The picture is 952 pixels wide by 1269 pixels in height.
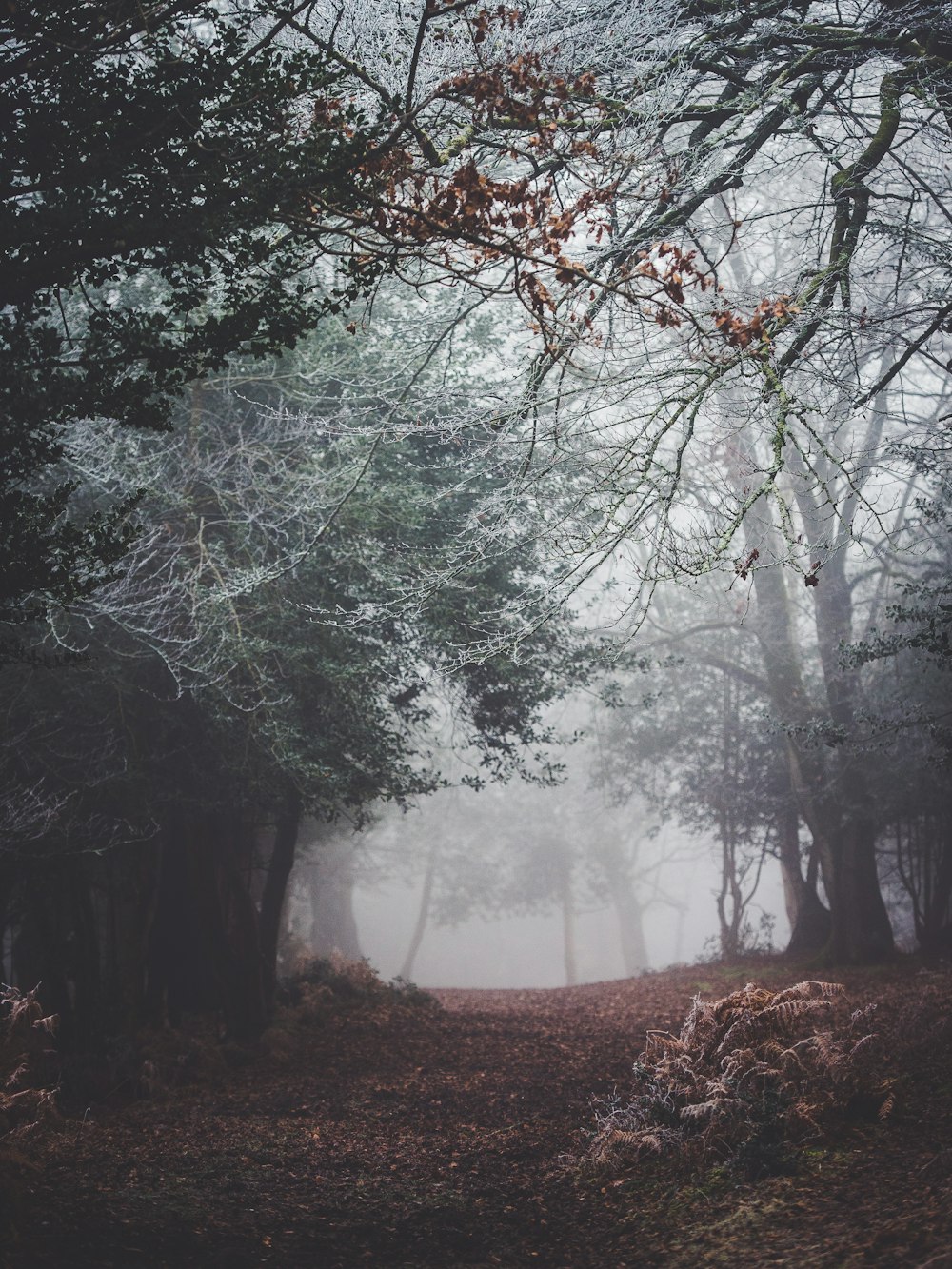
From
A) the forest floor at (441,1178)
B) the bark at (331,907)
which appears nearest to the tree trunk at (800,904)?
the forest floor at (441,1178)

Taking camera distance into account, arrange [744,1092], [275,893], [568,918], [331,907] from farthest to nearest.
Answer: [568,918] → [331,907] → [275,893] → [744,1092]

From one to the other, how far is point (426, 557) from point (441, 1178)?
5252 mm

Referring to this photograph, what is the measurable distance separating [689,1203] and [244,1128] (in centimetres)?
359

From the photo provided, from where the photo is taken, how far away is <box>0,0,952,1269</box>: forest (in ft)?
12.5

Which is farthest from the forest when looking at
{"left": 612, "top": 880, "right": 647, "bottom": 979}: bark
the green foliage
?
{"left": 612, "top": 880, "right": 647, "bottom": 979}: bark

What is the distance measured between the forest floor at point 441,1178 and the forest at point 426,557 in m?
0.04

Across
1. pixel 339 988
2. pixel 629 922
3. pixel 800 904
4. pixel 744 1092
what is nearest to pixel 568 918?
pixel 629 922

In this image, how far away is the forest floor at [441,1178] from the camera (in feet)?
12.0

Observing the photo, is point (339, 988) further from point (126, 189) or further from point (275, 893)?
point (126, 189)

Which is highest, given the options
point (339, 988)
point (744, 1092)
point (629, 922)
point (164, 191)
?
point (164, 191)

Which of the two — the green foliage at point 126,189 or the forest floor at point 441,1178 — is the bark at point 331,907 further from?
the green foliage at point 126,189

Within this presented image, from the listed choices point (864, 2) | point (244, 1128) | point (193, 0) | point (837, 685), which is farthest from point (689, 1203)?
point (837, 685)

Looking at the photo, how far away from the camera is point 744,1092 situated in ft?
15.9

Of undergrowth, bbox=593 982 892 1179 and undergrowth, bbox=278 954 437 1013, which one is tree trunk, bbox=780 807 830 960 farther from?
undergrowth, bbox=593 982 892 1179
